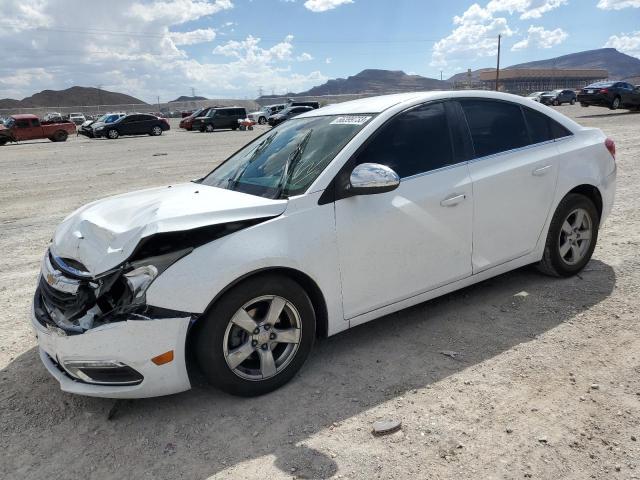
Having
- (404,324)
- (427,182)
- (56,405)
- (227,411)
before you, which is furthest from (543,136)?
(56,405)

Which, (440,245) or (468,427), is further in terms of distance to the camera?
(440,245)

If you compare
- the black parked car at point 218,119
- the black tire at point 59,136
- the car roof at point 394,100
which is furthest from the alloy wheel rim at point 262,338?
the black parked car at point 218,119

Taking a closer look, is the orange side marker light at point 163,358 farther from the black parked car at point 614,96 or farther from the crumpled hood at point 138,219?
the black parked car at point 614,96

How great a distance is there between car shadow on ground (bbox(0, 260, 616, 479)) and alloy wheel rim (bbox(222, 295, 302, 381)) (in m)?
0.19

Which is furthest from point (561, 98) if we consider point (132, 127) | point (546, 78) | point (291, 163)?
point (546, 78)

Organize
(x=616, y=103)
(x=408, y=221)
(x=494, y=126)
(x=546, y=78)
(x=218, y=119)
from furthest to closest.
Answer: (x=546, y=78) → (x=218, y=119) → (x=616, y=103) → (x=494, y=126) → (x=408, y=221)

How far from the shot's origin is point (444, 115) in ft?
13.1

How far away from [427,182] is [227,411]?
204 cm

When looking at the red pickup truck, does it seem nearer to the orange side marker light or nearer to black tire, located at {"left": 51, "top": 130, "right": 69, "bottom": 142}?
black tire, located at {"left": 51, "top": 130, "right": 69, "bottom": 142}

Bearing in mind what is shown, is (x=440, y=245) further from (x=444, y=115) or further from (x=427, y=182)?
(x=444, y=115)

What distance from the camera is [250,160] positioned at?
4129 millimetres

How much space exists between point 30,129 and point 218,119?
1217 centimetres

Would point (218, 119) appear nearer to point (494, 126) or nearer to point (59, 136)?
point (59, 136)

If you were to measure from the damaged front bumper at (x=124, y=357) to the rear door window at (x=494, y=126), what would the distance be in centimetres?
264
